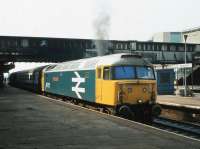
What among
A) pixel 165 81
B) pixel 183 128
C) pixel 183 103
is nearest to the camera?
pixel 183 128

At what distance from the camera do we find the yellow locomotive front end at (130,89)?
650 inches

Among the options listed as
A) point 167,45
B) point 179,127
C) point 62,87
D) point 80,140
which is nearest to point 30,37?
point 167,45

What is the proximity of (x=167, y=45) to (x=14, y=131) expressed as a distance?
63.0m

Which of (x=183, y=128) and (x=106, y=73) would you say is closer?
(x=183, y=128)

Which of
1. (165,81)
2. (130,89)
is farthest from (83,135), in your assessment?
(165,81)

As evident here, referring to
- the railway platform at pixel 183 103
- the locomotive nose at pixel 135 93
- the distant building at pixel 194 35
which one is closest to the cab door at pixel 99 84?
the locomotive nose at pixel 135 93

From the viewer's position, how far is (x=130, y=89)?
54.7 feet

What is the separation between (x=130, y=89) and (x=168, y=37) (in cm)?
12403

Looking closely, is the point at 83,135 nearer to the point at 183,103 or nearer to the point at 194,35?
the point at 183,103

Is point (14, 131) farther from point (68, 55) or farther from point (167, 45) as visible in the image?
point (167, 45)

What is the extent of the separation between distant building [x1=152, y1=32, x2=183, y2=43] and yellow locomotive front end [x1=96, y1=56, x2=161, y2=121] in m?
121

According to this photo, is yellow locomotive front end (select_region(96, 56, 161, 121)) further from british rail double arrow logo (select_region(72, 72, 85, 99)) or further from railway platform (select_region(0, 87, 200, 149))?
british rail double arrow logo (select_region(72, 72, 85, 99))

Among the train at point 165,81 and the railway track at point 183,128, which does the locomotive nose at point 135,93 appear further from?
the train at point 165,81

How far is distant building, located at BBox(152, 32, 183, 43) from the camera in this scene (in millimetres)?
137625
